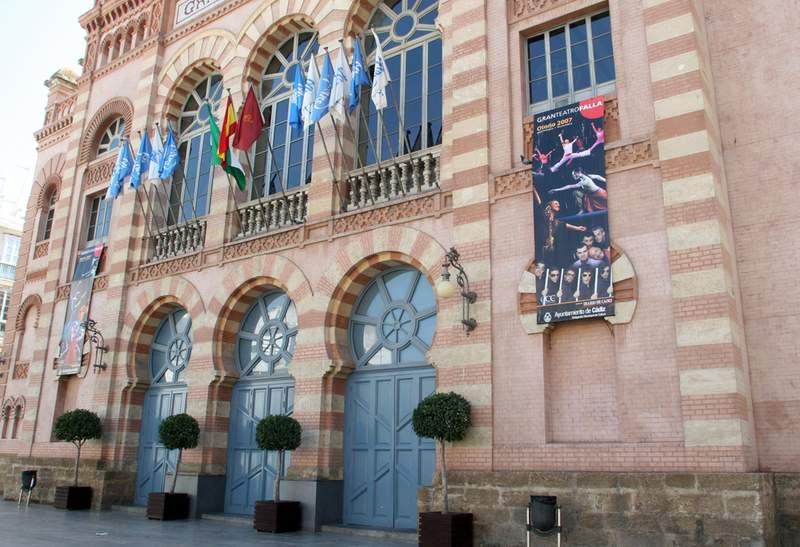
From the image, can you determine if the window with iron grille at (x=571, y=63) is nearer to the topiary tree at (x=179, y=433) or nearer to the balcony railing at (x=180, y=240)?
the balcony railing at (x=180, y=240)

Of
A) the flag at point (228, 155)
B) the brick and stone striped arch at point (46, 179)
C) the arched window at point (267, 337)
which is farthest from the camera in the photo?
the brick and stone striped arch at point (46, 179)

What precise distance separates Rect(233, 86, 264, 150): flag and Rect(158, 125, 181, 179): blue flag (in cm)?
253

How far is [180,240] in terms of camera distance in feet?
60.3

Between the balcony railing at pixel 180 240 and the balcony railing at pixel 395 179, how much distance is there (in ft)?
16.8

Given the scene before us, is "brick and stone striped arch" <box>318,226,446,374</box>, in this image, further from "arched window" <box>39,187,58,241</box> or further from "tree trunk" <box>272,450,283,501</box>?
"arched window" <box>39,187,58,241</box>

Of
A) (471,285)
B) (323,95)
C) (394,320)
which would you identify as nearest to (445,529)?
(471,285)

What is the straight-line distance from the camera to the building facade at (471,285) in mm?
9820

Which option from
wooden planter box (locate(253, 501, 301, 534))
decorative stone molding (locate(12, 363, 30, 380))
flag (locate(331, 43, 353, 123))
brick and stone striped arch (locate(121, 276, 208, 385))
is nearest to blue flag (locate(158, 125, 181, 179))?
brick and stone striped arch (locate(121, 276, 208, 385))

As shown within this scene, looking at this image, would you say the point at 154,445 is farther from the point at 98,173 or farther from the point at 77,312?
the point at 98,173

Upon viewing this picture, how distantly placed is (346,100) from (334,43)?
148 cm

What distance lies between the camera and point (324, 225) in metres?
14.8

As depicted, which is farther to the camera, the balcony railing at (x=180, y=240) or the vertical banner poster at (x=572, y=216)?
the balcony railing at (x=180, y=240)

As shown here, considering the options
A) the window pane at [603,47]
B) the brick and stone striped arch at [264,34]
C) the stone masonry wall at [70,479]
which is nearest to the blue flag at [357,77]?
the brick and stone striped arch at [264,34]

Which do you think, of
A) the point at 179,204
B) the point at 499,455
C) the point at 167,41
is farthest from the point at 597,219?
the point at 167,41
